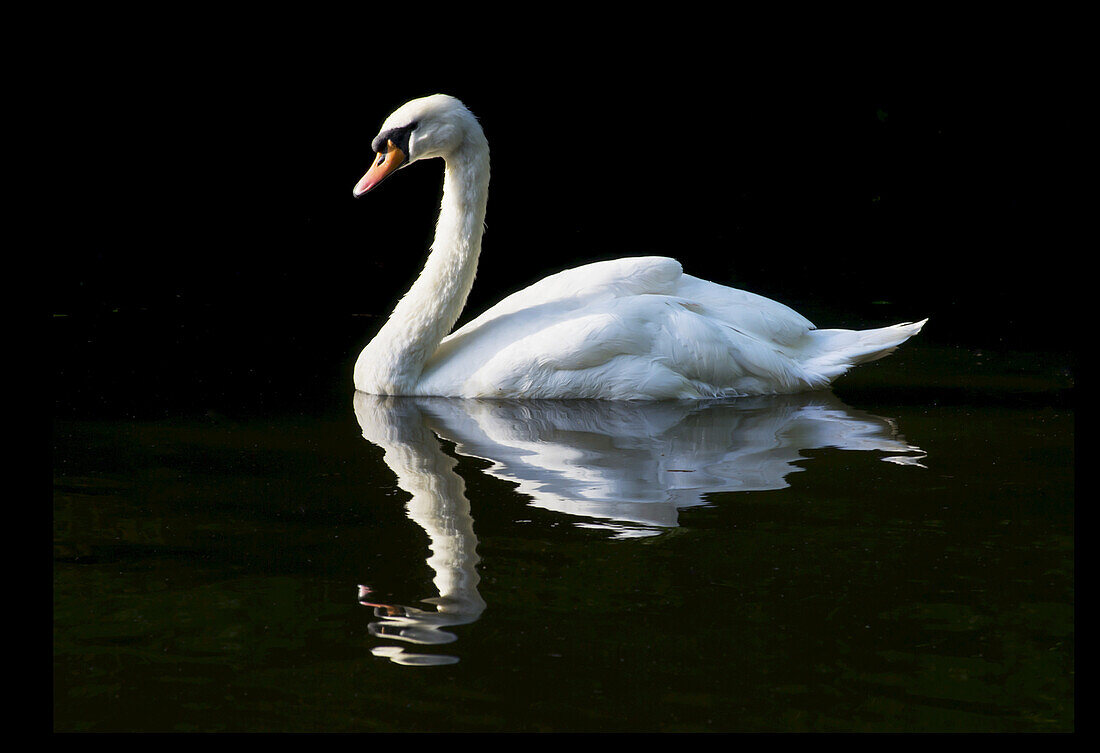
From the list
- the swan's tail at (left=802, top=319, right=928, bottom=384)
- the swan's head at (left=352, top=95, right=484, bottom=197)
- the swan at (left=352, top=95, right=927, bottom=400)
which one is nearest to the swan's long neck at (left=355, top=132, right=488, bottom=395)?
the swan at (left=352, top=95, right=927, bottom=400)

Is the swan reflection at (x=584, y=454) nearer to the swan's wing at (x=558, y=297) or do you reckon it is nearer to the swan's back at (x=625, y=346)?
the swan's back at (x=625, y=346)

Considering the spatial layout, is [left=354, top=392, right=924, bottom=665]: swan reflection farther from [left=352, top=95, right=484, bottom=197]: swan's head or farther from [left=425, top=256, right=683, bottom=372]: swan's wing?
[left=352, top=95, right=484, bottom=197]: swan's head

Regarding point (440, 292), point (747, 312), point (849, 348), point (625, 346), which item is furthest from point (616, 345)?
point (849, 348)

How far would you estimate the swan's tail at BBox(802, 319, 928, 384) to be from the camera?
Result: 8531 millimetres

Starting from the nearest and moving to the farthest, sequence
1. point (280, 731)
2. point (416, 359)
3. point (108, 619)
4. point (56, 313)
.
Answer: point (280, 731) → point (108, 619) → point (416, 359) → point (56, 313)

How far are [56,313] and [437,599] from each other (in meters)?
7.98

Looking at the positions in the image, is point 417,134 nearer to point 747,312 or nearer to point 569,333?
point 569,333

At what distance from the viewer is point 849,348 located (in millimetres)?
8727

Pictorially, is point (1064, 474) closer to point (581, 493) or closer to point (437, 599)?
point (581, 493)

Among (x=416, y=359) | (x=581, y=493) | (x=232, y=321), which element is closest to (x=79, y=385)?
(x=416, y=359)

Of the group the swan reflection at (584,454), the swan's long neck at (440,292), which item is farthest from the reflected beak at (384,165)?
the swan reflection at (584,454)

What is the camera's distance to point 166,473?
20.7 feet

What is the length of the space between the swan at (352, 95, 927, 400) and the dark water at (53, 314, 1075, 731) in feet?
1.16

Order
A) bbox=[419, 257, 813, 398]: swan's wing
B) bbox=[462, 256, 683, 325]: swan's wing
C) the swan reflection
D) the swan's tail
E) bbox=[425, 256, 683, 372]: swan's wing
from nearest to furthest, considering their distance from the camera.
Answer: the swan reflection, bbox=[419, 257, 813, 398]: swan's wing, bbox=[425, 256, 683, 372]: swan's wing, bbox=[462, 256, 683, 325]: swan's wing, the swan's tail
